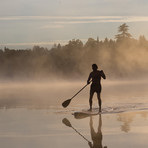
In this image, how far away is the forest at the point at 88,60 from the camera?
126062mm

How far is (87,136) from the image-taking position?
1188cm

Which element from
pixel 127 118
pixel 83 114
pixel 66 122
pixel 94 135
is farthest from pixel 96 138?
pixel 83 114

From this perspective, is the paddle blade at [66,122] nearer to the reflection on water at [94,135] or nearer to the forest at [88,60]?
the reflection on water at [94,135]

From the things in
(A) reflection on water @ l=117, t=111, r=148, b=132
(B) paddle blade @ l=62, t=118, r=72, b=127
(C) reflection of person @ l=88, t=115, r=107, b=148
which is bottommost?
(A) reflection on water @ l=117, t=111, r=148, b=132

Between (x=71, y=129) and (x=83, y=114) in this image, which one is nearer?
(x=71, y=129)

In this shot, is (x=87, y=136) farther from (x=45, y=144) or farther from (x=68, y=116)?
(x=68, y=116)

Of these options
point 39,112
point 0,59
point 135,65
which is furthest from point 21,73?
point 39,112

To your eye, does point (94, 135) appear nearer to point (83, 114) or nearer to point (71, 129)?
point (71, 129)

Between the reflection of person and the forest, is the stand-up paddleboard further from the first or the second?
the forest

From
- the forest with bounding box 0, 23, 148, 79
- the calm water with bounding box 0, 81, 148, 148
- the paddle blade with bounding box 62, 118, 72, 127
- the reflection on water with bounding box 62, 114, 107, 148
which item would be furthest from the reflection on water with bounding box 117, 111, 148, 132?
the forest with bounding box 0, 23, 148, 79

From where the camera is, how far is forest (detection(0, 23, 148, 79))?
12606cm

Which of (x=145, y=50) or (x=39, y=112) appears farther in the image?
(x=145, y=50)

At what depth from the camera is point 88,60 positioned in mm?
134750

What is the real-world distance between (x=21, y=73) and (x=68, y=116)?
128 m
